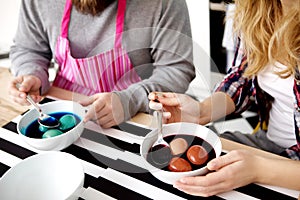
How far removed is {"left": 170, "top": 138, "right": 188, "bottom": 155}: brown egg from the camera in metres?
0.61

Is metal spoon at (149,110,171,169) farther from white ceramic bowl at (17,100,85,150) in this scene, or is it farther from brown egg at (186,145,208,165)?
white ceramic bowl at (17,100,85,150)

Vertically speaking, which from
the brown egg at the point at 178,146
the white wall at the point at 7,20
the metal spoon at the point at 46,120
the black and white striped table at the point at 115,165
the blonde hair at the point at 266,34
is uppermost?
the blonde hair at the point at 266,34

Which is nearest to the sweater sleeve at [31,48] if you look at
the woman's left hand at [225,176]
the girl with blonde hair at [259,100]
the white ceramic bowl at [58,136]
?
the white ceramic bowl at [58,136]

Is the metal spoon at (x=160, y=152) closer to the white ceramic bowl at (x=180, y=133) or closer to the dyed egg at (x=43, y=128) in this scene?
Result: the white ceramic bowl at (x=180, y=133)

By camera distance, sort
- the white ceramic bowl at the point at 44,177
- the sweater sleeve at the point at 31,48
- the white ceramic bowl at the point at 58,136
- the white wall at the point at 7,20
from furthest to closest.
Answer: the white wall at the point at 7,20 < the sweater sleeve at the point at 31,48 < the white ceramic bowl at the point at 58,136 < the white ceramic bowl at the point at 44,177

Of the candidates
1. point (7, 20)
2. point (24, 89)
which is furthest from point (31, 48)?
point (7, 20)

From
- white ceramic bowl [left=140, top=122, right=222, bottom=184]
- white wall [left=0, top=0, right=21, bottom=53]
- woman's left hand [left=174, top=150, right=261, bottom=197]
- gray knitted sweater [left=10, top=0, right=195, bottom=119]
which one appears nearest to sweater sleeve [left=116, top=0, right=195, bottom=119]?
gray knitted sweater [left=10, top=0, right=195, bottom=119]

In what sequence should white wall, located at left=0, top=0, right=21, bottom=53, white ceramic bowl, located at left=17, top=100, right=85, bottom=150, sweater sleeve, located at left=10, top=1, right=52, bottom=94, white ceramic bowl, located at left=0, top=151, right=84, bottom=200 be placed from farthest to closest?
white wall, located at left=0, top=0, right=21, bottom=53
sweater sleeve, located at left=10, top=1, right=52, bottom=94
white ceramic bowl, located at left=17, top=100, right=85, bottom=150
white ceramic bowl, located at left=0, top=151, right=84, bottom=200

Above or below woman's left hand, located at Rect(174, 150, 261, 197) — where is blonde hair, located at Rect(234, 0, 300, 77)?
above

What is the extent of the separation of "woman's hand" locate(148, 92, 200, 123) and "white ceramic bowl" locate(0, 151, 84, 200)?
0.66 ft

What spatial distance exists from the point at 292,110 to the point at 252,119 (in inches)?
39.5

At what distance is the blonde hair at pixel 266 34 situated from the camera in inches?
28.2

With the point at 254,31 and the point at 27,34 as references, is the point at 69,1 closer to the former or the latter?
the point at 27,34

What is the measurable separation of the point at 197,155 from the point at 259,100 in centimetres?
39
